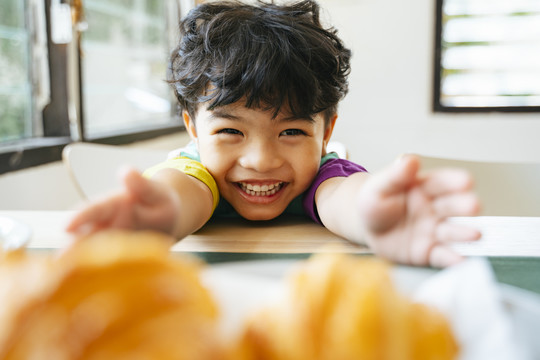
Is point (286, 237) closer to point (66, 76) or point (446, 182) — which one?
point (446, 182)

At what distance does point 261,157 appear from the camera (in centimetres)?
73

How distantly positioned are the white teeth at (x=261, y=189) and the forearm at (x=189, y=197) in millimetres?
95

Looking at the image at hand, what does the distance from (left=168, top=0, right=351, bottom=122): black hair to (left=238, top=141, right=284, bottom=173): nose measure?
6cm

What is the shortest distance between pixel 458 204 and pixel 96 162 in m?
1.15

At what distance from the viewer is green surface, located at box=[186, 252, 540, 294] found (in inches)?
15.5

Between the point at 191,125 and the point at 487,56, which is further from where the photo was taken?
the point at 487,56

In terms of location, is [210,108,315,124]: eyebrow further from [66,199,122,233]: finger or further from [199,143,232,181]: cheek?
[66,199,122,233]: finger

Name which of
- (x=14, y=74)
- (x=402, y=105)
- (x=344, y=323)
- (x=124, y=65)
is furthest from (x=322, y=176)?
(x=402, y=105)

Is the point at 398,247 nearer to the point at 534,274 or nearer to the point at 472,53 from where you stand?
the point at 534,274

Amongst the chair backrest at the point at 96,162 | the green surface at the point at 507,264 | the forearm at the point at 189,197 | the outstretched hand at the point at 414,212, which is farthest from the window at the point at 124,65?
the outstretched hand at the point at 414,212

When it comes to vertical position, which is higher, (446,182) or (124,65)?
(124,65)

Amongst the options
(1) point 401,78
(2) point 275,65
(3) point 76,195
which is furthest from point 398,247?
(1) point 401,78

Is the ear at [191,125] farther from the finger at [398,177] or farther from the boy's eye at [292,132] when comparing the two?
the finger at [398,177]

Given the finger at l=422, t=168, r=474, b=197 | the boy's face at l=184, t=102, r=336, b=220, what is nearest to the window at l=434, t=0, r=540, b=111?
the boy's face at l=184, t=102, r=336, b=220
